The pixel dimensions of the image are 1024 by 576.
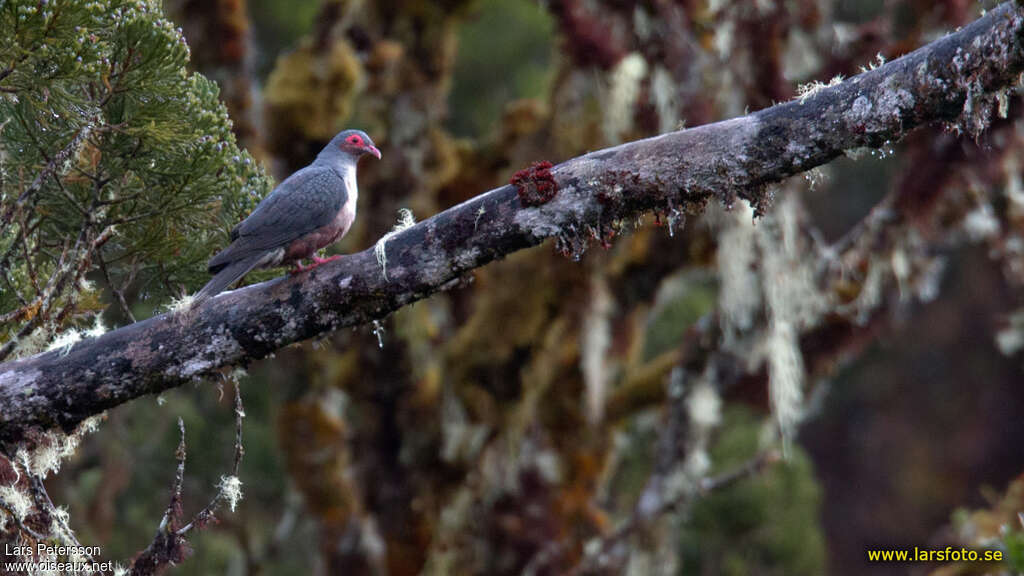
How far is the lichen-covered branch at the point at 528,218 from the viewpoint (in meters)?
3.52

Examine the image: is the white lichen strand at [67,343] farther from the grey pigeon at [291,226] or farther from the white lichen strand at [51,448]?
the grey pigeon at [291,226]

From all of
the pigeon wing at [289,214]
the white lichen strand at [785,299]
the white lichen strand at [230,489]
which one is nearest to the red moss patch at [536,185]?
the pigeon wing at [289,214]

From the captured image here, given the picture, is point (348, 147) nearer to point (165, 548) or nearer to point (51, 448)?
point (51, 448)

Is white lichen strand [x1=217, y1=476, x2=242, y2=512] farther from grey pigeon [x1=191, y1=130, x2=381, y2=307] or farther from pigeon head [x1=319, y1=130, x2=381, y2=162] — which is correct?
pigeon head [x1=319, y1=130, x2=381, y2=162]

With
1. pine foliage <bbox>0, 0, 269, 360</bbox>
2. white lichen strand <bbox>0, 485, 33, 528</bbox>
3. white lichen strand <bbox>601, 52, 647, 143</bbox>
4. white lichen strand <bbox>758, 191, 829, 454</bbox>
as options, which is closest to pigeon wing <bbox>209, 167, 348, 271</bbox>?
pine foliage <bbox>0, 0, 269, 360</bbox>

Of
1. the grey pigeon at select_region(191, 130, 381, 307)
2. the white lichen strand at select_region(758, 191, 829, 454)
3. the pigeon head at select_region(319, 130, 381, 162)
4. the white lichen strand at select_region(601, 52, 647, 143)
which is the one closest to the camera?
A: the grey pigeon at select_region(191, 130, 381, 307)

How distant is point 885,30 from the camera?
310 inches

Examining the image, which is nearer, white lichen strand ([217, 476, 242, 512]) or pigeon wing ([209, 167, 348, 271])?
white lichen strand ([217, 476, 242, 512])

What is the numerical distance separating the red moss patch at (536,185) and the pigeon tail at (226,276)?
1.21 meters

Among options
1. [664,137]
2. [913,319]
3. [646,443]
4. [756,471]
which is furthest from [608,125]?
[913,319]

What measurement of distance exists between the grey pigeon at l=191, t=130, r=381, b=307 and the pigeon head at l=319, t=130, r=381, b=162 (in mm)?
336

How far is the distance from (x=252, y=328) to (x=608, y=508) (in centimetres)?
997

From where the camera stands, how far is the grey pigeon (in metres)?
4.16

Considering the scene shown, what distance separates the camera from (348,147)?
559 cm
